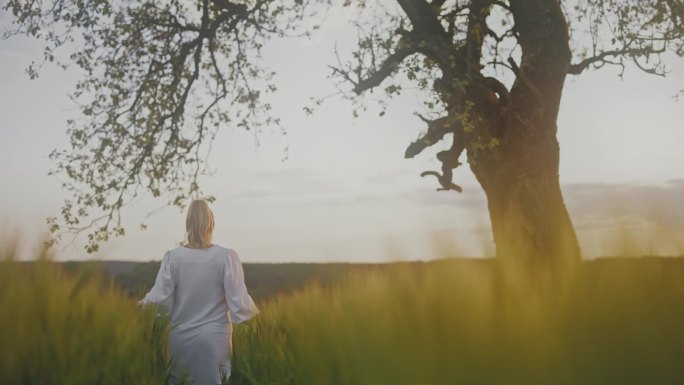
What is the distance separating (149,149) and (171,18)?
10.3ft

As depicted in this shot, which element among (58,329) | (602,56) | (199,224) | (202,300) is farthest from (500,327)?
(602,56)

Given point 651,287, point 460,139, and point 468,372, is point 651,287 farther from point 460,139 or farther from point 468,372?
point 460,139

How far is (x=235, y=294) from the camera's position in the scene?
8.38 meters

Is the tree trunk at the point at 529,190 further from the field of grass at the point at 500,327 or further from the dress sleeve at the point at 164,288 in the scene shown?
the field of grass at the point at 500,327

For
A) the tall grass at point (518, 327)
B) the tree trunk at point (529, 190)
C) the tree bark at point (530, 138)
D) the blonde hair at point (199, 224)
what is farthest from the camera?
the tree bark at point (530, 138)

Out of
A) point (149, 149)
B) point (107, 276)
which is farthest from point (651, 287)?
point (149, 149)

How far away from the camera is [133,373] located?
4.36 metres

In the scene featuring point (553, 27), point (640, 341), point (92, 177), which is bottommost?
point (640, 341)

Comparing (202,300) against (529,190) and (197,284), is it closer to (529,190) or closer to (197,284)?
(197,284)

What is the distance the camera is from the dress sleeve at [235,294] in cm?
836

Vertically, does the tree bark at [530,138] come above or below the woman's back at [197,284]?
above

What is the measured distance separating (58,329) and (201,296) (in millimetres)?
4685

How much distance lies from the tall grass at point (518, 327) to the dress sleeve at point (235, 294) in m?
5.61

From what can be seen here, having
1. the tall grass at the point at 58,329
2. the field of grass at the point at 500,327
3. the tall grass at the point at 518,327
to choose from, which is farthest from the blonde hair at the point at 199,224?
the tall grass at the point at 518,327
